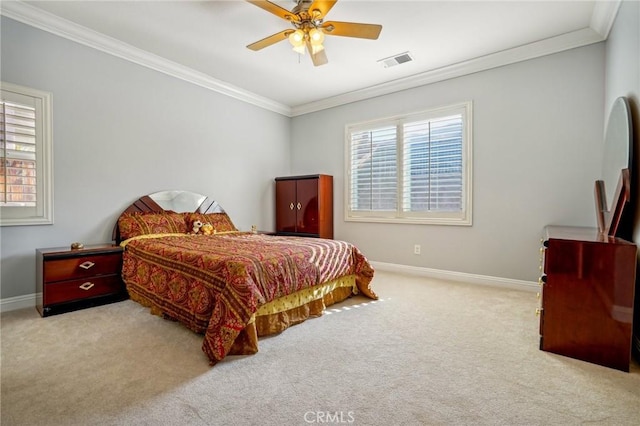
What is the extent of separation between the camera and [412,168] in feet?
14.5

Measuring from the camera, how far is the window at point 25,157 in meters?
2.81

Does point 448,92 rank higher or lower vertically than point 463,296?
higher

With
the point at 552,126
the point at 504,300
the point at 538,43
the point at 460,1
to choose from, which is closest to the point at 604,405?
the point at 504,300

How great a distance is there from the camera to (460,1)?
272cm

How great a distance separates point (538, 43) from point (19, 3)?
5.29 m

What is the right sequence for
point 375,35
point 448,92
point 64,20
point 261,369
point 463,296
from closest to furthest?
point 261,369 → point 375,35 → point 64,20 → point 463,296 → point 448,92

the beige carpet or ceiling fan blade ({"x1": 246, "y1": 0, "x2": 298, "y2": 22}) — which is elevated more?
ceiling fan blade ({"x1": 246, "y1": 0, "x2": 298, "y2": 22})

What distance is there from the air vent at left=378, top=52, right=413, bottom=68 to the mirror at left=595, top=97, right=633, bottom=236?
2112mm

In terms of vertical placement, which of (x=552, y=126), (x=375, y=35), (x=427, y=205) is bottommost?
(x=427, y=205)

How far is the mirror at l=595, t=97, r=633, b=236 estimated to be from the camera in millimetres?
2164

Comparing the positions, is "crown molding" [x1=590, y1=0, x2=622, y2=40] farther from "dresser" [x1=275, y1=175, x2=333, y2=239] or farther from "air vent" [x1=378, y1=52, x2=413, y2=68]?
"dresser" [x1=275, y1=175, x2=333, y2=239]

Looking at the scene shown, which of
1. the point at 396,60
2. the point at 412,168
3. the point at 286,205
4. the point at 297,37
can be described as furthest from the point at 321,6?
the point at 286,205

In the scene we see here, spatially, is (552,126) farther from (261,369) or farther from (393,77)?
(261,369)

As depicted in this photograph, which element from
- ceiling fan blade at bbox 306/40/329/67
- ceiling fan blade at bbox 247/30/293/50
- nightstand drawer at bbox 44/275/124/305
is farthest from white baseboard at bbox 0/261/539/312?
ceiling fan blade at bbox 247/30/293/50
